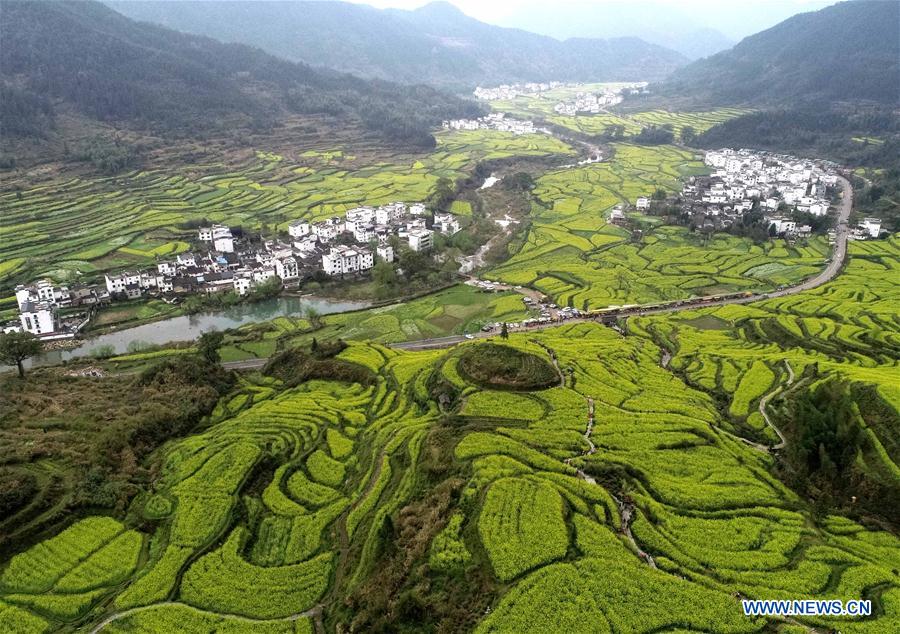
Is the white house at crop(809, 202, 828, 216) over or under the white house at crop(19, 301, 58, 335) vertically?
over

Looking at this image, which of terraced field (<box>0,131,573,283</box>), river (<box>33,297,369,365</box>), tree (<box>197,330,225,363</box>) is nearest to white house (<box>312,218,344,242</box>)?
terraced field (<box>0,131,573,283</box>)

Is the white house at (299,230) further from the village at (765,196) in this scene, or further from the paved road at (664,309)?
the village at (765,196)

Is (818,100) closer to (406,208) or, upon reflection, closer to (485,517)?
(406,208)

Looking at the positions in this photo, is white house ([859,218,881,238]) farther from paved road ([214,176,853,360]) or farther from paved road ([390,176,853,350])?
paved road ([214,176,853,360])

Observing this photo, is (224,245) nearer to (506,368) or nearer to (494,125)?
(506,368)

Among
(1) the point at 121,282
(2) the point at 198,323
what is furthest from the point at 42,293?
(2) the point at 198,323

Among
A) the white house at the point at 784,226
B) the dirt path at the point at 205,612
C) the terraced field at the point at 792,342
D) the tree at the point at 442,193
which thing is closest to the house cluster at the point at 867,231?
the white house at the point at 784,226
